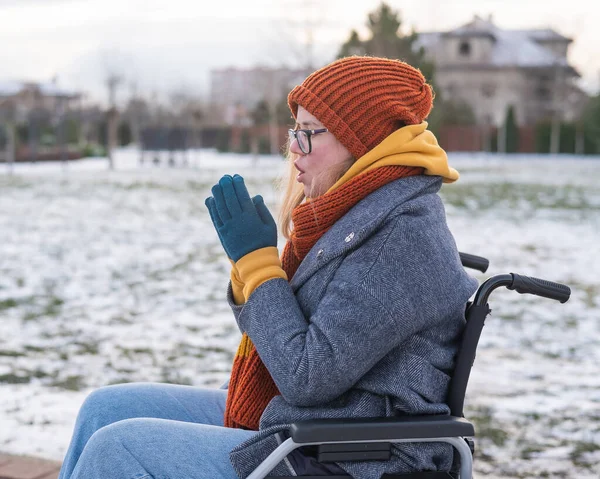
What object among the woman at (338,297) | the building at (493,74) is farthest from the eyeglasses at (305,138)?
the building at (493,74)

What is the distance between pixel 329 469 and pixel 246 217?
54cm

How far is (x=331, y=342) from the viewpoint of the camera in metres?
1.59

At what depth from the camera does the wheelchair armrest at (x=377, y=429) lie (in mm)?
1516

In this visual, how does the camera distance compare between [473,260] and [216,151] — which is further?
[216,151]

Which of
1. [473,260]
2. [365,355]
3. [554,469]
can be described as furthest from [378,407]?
[554,469]

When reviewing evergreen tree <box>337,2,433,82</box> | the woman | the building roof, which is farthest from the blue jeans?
the building roof

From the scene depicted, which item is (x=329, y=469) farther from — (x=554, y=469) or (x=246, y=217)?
(x=554, y=469)

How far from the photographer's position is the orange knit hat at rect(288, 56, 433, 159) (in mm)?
1777

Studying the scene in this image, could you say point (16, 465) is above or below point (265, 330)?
below

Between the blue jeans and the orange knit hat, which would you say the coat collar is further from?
the blue jeans

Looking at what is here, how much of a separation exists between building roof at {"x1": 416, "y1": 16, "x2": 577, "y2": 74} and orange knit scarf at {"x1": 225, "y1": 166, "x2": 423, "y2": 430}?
53563 mm

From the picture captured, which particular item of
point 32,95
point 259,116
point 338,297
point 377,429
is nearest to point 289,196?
point 338,297

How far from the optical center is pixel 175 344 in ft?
16.0

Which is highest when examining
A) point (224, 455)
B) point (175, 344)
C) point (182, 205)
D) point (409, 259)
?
point (409, 259)
